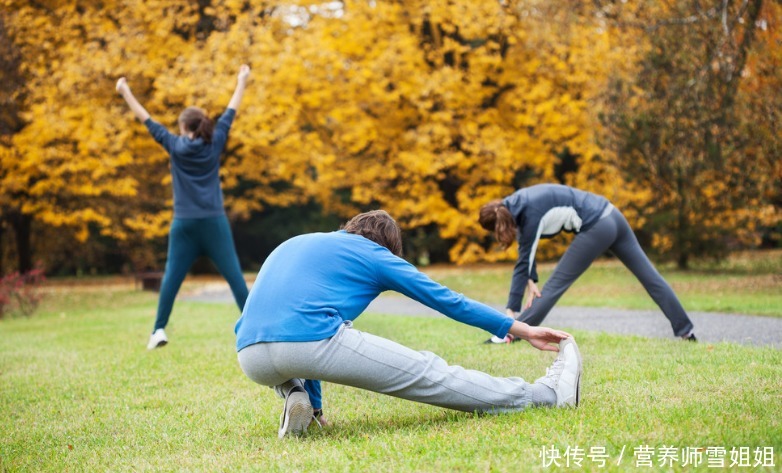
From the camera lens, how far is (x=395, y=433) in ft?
13.5

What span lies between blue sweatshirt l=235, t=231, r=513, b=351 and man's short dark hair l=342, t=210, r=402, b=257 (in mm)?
85

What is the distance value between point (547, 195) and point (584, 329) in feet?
7.83

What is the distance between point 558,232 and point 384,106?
1445cm

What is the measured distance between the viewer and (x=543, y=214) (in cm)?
675

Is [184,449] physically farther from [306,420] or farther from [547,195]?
[547,195]

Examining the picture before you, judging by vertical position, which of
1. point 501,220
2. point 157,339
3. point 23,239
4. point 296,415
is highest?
→ point 501,220

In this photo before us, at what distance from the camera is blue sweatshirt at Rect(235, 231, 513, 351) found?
4.02 meters

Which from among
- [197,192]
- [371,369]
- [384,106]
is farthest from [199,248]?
[384,106]

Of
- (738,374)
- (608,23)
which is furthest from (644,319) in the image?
(608,23)

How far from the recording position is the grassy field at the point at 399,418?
3.53 metres

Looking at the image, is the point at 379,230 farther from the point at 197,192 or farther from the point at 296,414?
the point at 197,192

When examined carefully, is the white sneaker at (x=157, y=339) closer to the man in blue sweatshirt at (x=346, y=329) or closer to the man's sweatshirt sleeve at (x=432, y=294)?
the man in blue sweatshirt at (x=346, y=329)

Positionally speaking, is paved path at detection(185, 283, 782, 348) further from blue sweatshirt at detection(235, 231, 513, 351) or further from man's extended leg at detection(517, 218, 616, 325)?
blue sweatshirt at detection(235, 231, 513, 351)

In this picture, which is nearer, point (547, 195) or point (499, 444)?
point (499, 444)
